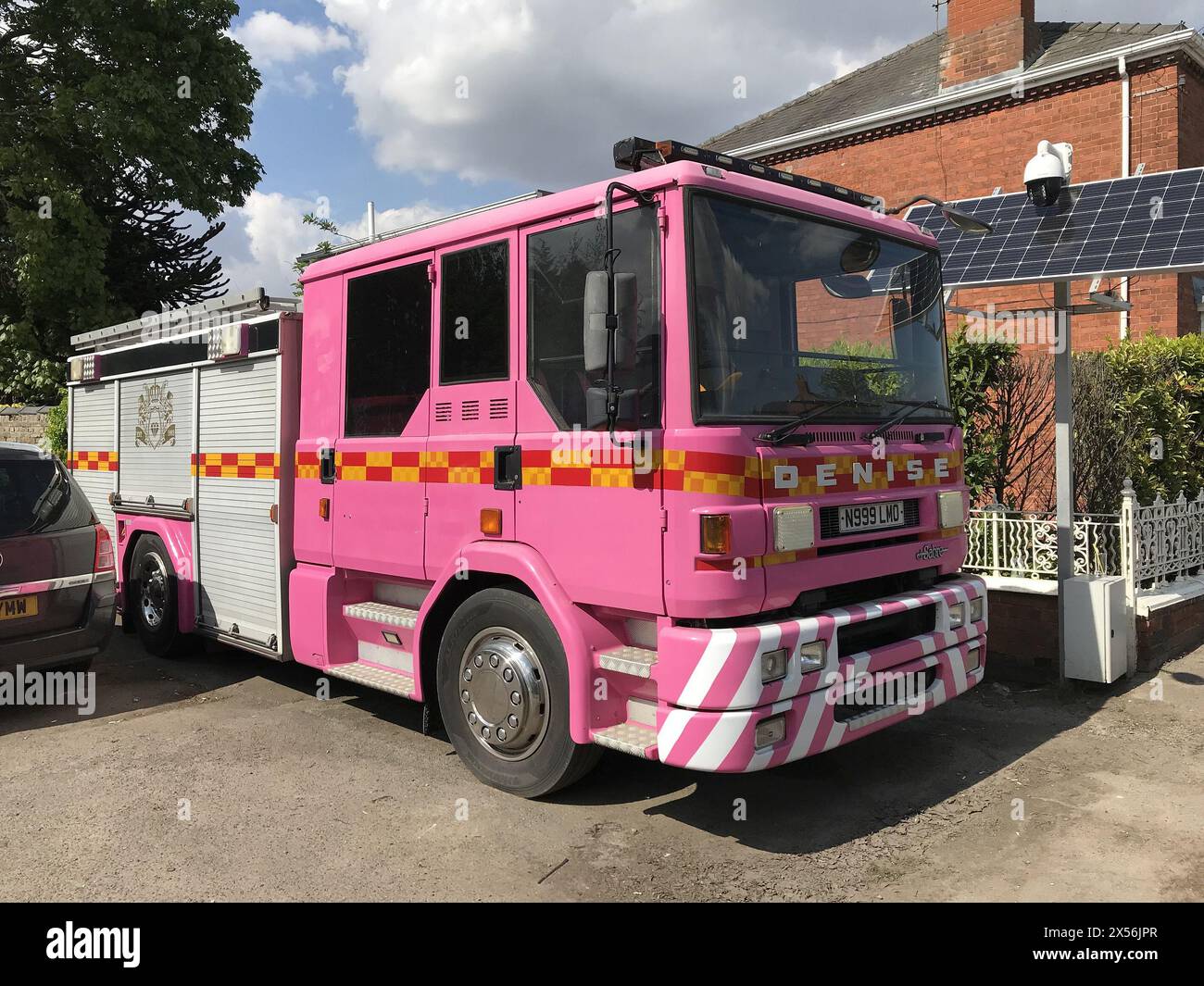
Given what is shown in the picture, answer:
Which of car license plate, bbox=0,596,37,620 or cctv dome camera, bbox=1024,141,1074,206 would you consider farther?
cctv dome camera, bbox=1024,141,1074,206

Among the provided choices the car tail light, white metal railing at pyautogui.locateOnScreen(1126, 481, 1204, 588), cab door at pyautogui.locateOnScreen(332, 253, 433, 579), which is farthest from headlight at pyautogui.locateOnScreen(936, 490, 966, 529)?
the car tail light

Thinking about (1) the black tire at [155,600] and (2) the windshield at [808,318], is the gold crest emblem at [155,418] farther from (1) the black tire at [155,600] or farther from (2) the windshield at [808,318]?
(2) the windshield at [808,318]

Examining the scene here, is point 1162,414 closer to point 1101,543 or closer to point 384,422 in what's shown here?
point 1101,543

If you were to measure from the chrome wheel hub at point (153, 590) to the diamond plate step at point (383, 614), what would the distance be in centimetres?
258

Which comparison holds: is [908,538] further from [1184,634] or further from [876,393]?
[1184,634]

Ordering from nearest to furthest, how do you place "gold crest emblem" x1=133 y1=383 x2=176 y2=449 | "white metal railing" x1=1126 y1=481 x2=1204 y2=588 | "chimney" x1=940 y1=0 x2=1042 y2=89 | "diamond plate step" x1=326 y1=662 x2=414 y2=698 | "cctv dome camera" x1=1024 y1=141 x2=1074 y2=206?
"diamond plate step" x1=326 y1=662 x2=414 y2=698
"white metal railing" x1=1126 y1=481 x2=1204 y2=588
"cctv dome camera" x1=1024 y1=141 x2=1074 y2=206
"gold crest emblem" x1=133 y1=383 x2=176 y2=449
"chimney" x1=940 y1=0 x2=1042 y2=89

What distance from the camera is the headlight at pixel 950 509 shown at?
4867 millimetres

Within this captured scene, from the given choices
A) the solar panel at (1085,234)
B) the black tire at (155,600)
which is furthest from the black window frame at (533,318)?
the black tire at (155,600)

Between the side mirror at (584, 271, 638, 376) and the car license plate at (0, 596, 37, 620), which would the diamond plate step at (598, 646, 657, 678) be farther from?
the car license plate at (0, 596, 37, 620)

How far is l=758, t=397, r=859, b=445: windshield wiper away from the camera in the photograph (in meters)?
3.88

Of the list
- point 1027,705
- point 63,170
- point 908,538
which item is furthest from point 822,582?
point 63,170

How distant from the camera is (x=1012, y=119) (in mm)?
14602

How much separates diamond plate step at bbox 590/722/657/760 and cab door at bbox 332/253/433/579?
147 cm
